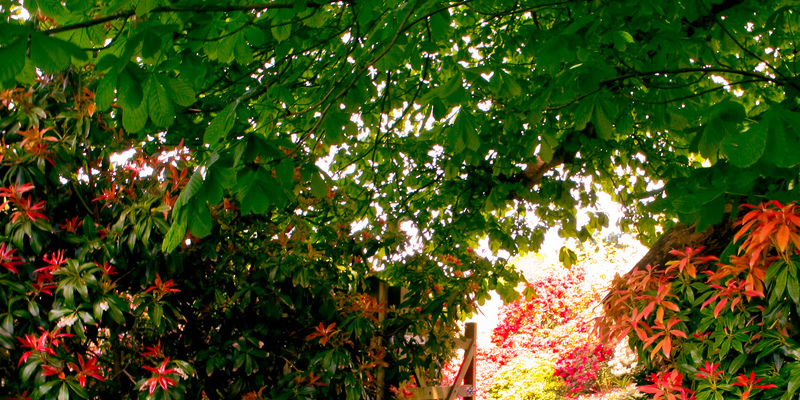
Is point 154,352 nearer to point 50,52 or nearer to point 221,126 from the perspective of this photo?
point 221,126

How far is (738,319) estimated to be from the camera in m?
2.88

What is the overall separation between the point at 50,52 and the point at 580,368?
903 centimetres

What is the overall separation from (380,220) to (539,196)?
1.70m

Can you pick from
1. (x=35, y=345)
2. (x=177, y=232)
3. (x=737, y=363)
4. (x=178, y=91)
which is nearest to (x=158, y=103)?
(x=178, y=91)

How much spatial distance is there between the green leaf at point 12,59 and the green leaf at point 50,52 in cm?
3

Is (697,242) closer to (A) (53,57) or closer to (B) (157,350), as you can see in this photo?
(B) (157,350)

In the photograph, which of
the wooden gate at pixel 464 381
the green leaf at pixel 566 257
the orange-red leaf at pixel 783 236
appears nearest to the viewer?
the orange-red leaf at pixel 783 236

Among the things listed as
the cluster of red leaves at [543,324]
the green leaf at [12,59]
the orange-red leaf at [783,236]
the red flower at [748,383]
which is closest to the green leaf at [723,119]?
the orange-red leaf at [783,236]

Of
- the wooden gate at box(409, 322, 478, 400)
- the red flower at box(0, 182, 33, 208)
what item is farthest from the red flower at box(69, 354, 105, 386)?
the wooden gate at box(409, 322, 478, 400)

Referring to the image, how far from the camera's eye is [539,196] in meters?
5.07

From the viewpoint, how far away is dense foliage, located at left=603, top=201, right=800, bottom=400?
253cm

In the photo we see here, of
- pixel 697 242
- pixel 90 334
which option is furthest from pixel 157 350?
pixel 697 242

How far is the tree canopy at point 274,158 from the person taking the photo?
64.1 inches

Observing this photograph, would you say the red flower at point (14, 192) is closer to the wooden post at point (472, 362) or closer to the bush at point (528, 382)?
the wooden post at point (472, 362)
